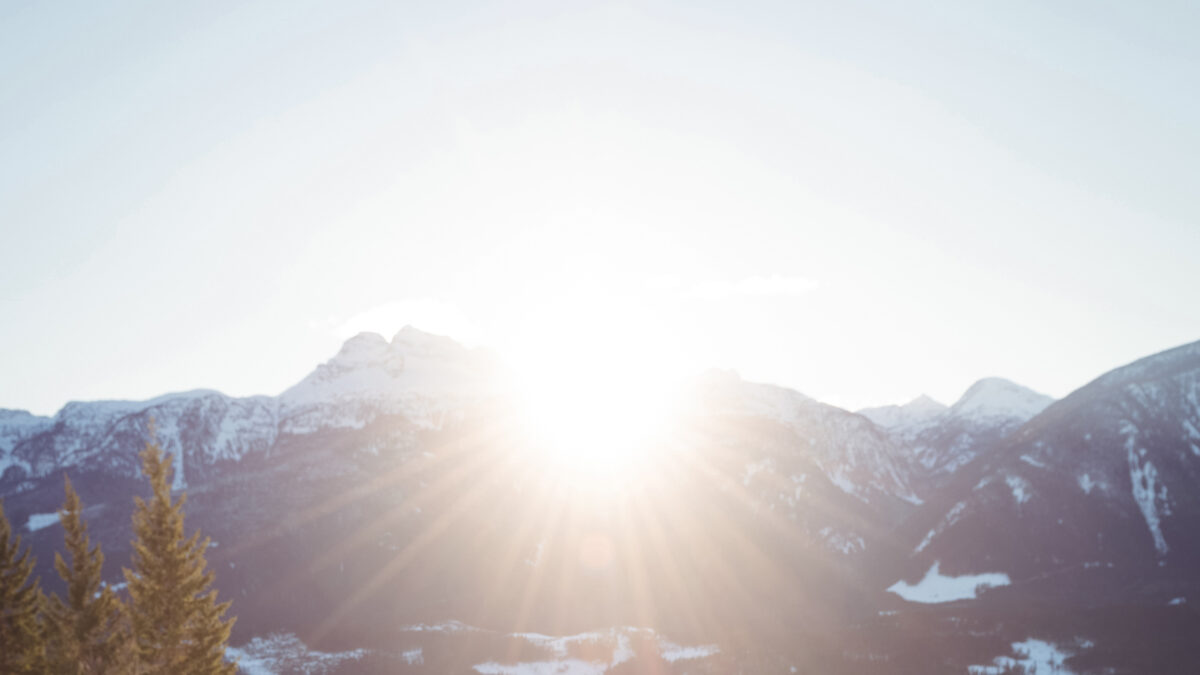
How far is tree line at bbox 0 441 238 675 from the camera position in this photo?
1822 inches

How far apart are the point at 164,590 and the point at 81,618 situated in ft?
29.9

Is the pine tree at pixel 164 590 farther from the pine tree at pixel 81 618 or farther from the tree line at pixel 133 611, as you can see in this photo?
the pine tree at pixel 81 618

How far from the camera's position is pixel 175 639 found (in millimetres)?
47344

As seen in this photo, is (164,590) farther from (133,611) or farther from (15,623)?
(15,623)

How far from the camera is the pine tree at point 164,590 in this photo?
46.1 metres

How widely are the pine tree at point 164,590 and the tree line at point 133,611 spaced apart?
0.19 ft

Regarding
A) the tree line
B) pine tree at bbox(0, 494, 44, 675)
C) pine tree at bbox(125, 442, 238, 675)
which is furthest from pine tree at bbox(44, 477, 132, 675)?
pine tree at bbox(125, 442, 238, 675)

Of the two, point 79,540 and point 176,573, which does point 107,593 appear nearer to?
point 79,540

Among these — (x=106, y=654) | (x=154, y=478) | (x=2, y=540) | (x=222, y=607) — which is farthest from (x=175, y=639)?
(x=2, y=540)

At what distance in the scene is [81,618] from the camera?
5091 centimetres

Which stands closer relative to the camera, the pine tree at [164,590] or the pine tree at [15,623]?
the pine tree at [164,590]

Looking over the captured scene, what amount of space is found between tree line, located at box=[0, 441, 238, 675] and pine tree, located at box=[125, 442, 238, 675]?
59mm

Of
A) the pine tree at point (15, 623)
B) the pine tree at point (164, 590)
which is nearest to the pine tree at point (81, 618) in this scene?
the pine tree at point (15, 623)

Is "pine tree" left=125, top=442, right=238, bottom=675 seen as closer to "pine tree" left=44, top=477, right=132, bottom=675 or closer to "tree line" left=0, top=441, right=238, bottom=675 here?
"tree line" left=0, top=441, right=238, bottom=675
